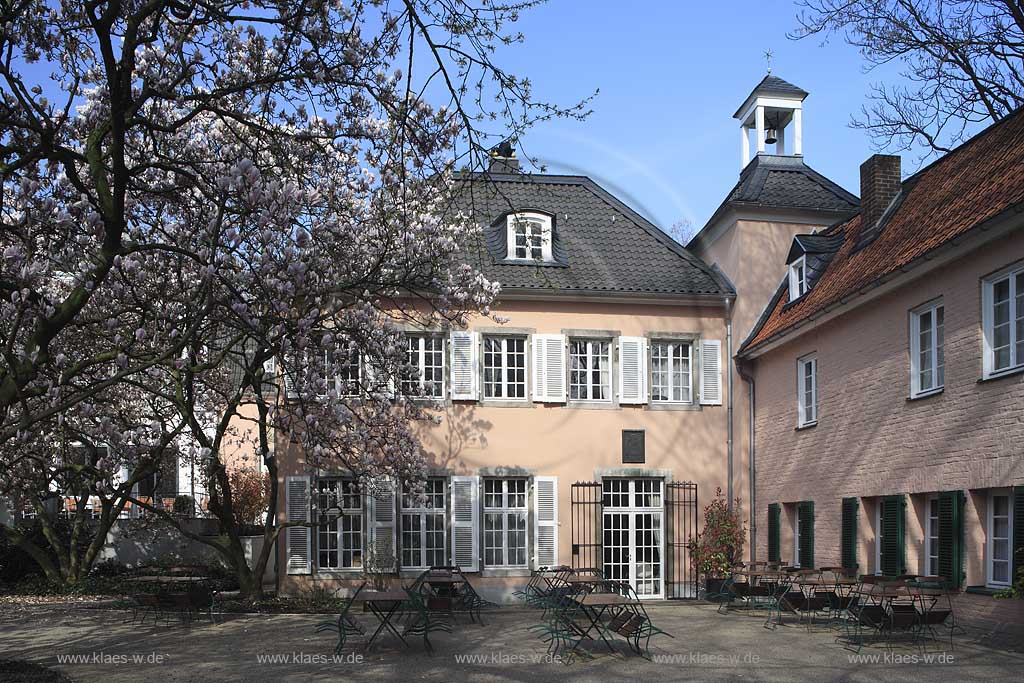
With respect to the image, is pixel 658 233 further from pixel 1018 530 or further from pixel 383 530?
pixel 1018 530

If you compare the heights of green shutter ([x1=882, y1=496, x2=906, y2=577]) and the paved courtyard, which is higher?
green shutter ([x1=882, y1=496, x2=906, y2=577])

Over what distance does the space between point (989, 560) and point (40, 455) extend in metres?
14.3

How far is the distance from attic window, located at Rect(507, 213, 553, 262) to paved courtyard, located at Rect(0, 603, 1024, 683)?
7.60 m

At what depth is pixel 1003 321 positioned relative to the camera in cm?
1196

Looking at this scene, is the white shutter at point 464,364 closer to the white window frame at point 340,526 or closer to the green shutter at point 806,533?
the white window frame at point 340,526

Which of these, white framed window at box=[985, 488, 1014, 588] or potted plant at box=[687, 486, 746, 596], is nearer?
white framed window at box=[985, 488, 1014, 588]

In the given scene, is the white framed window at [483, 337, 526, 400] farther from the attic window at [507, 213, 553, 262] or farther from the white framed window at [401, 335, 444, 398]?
the attic window at [507, 213, 553, 262]

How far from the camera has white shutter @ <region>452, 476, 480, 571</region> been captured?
745 inches

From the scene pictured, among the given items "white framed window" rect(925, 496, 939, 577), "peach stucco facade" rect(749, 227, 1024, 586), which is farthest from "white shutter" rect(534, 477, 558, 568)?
"white framed window" rect(925, 496, 939, 577)

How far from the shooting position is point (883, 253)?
15.3 meters

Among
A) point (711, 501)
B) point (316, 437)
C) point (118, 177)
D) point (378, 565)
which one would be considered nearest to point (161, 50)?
point (118, 177)

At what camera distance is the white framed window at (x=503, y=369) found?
64.2 ft

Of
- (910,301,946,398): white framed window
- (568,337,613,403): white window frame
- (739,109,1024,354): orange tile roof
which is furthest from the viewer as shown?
(568,337,613,403): white window frame

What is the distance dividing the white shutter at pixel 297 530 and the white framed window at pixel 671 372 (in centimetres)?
664
